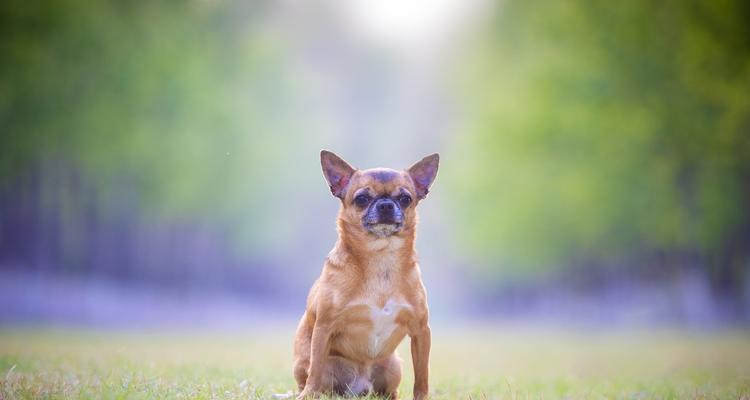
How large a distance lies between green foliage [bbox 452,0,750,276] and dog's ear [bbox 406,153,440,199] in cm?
1553

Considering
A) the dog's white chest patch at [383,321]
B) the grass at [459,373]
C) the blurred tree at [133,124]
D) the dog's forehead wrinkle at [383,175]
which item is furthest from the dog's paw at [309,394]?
the blurred tree at [133,124]

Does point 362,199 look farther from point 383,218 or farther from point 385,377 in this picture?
point 385,377

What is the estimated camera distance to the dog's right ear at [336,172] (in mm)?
6699

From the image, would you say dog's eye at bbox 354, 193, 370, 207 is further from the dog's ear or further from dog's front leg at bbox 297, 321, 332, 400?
dog's front leg at bbox 297, 321, 332, 400

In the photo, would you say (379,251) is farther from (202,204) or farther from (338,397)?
(202,204)

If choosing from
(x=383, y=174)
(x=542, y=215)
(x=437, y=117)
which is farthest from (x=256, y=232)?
(x=383, y=174)

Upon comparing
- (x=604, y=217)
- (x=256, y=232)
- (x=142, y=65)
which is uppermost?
(x=142, y=65)

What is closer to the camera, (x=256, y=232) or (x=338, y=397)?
(x=338, y=397)

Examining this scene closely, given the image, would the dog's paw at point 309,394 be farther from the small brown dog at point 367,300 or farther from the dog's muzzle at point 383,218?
the dog's muzzle at point 383,218

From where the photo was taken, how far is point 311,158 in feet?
101

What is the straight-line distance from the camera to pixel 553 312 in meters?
35.8

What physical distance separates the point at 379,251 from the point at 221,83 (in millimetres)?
22201

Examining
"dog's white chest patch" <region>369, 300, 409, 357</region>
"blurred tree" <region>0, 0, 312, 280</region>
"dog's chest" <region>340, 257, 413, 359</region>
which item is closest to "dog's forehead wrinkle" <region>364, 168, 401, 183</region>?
"dog's chest" <region>340, 257, 413, 359</region>

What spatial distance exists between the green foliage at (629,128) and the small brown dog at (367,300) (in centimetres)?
1618
